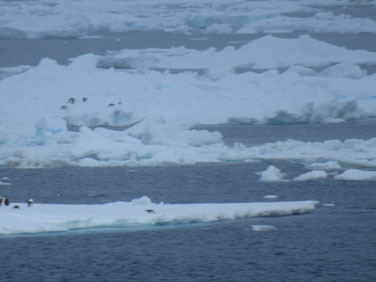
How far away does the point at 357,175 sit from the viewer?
11.8 m

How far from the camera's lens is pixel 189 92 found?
1739 centimetres

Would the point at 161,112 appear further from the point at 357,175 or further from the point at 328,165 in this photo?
the point at 357,175

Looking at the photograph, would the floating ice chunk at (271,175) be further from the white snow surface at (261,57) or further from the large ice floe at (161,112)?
the white snow surface at (261,57)

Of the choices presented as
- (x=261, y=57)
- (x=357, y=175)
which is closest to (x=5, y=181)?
(x=357, y=175)

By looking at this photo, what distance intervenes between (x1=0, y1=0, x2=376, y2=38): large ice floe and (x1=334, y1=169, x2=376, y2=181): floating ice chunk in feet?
72.9

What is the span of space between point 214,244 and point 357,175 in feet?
10.7

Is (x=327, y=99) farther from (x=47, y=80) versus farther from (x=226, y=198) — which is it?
(x=226, y=198)

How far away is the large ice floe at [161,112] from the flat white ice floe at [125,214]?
2878 millimetres

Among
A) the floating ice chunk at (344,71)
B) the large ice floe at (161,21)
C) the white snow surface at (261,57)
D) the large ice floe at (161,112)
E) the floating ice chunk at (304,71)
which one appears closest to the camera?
the large ice floe at (161,112)

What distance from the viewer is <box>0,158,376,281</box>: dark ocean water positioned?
27.1 feet

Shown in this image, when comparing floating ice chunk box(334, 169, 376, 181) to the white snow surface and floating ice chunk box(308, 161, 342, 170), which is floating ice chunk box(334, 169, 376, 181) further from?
the white snow surface

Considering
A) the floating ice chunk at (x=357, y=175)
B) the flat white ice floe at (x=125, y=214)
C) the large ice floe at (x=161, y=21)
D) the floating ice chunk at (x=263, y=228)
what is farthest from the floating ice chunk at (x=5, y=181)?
the large ice floe at (x=161, y=21)

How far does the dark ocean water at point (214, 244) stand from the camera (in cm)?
827

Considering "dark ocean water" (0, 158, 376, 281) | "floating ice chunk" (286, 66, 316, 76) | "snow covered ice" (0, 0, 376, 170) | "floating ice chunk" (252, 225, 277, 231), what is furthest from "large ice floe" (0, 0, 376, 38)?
"floating ice chunk" (252, 225, 277, 231)
